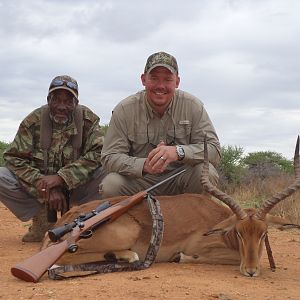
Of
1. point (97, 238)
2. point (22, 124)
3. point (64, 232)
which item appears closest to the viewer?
point (64, 232)

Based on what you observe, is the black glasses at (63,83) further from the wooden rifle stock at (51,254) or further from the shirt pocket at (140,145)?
the wooden rifle stock at (51,254)

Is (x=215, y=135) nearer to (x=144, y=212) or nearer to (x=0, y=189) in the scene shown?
(x=144, y=212)

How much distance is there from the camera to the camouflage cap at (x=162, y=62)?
711 cm

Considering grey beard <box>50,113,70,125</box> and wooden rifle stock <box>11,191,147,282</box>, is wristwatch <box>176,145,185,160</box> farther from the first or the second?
grey beard <box>50,113,70,125</box>

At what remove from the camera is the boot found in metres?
7.98

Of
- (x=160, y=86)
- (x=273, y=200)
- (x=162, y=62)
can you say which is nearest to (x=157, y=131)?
(x=160, y=86)

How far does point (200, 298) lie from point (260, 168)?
15523 millimetres

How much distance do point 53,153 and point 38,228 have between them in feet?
3.41

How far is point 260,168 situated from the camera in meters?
19.6

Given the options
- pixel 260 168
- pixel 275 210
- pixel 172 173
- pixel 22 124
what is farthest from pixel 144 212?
pixel 260 168

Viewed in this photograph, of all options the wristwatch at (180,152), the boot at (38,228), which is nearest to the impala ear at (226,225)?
the wristwatch at (180,152)

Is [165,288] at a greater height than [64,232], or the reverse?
[64,232]

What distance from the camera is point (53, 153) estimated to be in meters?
7.93

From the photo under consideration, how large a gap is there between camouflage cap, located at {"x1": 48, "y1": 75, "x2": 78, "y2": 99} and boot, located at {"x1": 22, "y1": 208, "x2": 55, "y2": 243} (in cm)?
164
